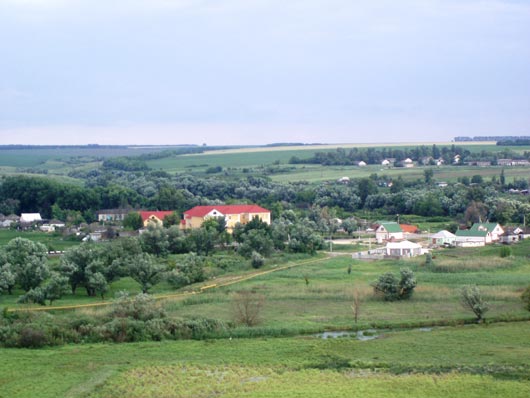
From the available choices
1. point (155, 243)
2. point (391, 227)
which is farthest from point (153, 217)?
point (391, 227)

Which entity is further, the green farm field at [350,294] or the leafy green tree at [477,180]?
the leafy green tree at [477,180]

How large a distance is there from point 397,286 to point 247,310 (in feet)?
27.5

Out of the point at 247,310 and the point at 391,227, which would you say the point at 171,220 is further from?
the point at 247,310

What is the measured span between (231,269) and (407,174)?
248 ft

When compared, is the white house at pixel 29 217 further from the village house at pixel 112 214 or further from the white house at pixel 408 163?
the white house at pixel 408 163

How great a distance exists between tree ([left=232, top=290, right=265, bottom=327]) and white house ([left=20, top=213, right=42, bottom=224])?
4472cm

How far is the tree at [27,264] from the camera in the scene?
39.5 metres

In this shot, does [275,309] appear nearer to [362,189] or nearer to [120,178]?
[362,189]

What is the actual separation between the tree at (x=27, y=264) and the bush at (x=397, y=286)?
16.8 m

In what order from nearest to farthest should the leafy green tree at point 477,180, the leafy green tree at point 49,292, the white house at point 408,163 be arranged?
the leafy green tree at point 49,292 → the leafy green tree at point 477,180 → the white house at point 408,163

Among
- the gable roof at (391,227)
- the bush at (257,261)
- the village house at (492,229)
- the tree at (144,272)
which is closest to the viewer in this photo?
the tree at (144,272)

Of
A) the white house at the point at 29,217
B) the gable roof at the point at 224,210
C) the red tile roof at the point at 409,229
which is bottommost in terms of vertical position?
the red tile roof at the point at 409,229

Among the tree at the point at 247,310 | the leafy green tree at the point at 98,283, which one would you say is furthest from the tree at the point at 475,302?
the leafy green tree at the point at 98,283

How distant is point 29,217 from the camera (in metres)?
77.8
